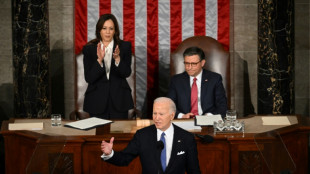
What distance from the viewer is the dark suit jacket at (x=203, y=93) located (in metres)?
5.04

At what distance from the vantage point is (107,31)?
15.7 ft

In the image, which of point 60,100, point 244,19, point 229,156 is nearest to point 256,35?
point 244,19

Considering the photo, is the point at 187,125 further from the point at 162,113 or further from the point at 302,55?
the point at 302,55

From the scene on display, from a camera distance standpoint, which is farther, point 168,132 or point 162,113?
point 168,132

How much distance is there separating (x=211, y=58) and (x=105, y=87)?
1.27 meters

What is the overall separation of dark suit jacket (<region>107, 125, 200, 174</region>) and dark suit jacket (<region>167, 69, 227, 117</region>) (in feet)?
5.93

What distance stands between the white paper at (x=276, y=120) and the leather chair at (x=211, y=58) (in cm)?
116

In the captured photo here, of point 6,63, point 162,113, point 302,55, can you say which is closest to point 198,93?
point 162,113

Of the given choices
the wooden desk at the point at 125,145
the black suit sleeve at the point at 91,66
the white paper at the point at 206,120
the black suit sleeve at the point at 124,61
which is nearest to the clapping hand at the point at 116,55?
the black suit sleeve at the point at 124,61

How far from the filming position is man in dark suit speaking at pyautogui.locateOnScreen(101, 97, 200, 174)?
3145 mm

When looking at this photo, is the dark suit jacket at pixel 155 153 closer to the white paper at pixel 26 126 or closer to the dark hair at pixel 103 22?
the white paper at pixel 26 126

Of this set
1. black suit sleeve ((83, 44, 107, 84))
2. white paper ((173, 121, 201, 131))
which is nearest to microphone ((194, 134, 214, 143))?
white paper ((173, 121, 201, 131))

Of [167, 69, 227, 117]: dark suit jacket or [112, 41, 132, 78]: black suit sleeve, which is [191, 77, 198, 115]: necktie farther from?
[112, 41, 132, 78]: black suit sleeve

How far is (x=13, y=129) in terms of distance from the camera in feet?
13.5
